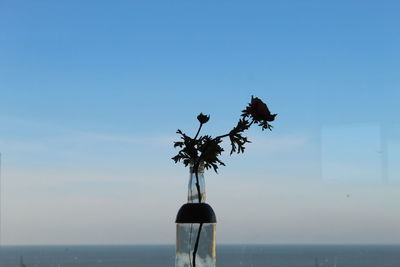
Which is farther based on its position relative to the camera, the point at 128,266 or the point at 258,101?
the point at 128,266

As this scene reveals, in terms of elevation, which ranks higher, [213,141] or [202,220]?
[213,141]

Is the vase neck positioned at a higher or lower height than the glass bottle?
higher

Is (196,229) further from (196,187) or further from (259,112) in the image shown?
(259,112)

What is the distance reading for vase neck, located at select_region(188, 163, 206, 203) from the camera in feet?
5.96

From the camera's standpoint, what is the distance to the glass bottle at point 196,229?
1790mm

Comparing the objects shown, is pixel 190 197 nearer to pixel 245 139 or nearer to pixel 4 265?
pixel 245 139

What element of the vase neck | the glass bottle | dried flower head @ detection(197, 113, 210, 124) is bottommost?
the glass bottle

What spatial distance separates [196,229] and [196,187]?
12cm

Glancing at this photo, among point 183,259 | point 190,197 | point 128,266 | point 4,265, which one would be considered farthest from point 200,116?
point 4,265

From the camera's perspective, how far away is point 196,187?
1847 mm

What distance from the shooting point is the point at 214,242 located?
1816mm

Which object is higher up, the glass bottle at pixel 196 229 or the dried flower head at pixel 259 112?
the dried flower head at pixel 259 112

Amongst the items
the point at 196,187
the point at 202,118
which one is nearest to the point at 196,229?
the point at 196,187

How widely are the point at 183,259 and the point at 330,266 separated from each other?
10158 centimetres
